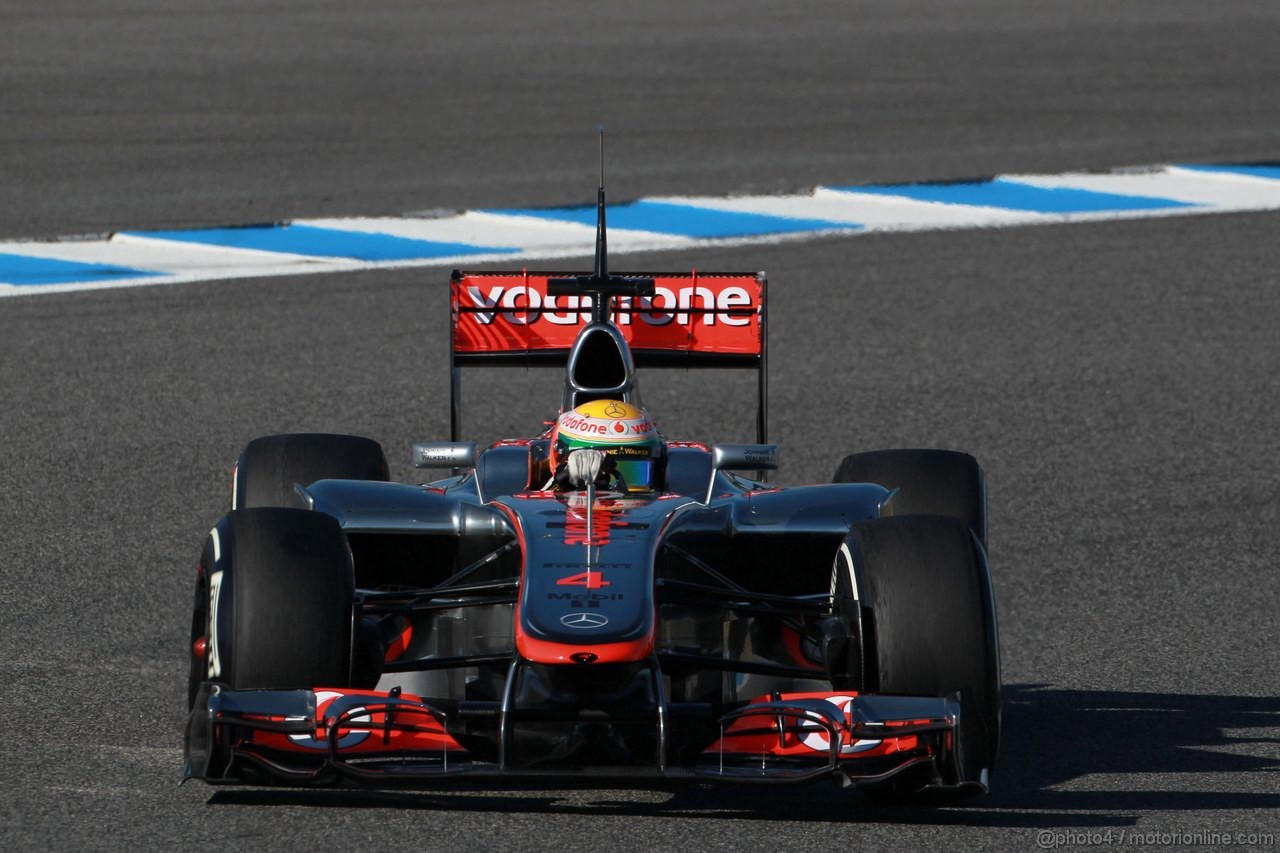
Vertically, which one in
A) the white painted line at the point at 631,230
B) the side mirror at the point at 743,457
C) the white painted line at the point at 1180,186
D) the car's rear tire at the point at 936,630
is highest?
the white painted line at the point at 1180,186

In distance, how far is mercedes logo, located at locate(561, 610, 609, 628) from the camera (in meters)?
5.53

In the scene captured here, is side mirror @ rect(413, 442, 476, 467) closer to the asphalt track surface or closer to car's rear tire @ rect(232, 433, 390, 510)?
car's rear tire @ rect(232, 433, 390, 510)

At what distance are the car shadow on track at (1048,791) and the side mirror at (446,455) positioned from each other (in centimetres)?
136

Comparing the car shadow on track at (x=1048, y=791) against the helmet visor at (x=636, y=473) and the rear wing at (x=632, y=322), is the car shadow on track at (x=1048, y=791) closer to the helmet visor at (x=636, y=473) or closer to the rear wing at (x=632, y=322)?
the helmet visor at (x=636, y=473)

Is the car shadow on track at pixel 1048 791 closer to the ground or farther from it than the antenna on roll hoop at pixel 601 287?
closer to the ground

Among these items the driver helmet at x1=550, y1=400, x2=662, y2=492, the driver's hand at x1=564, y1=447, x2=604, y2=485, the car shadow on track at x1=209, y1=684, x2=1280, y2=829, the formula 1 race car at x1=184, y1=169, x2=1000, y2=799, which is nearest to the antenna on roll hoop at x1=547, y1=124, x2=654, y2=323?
the formula 1 race car at x1=184, y1=169, x2=1000, y2=799

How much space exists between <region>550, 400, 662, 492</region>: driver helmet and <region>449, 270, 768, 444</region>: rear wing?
995mm

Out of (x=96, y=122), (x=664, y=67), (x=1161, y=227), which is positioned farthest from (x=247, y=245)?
(x=664, y=67)

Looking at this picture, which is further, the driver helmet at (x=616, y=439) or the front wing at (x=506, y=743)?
the driver helmet at (x=616, y=439)

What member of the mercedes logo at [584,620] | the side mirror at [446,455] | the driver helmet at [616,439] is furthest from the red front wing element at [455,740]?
the side mirror at [446,455]

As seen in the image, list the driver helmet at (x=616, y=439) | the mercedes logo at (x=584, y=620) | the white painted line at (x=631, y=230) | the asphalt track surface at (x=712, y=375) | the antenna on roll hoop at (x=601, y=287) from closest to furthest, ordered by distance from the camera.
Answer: the mercedes logo at (x=584, y=620) < the asphalt track surface at (x=712, y=375) < the driver helmet at (x=616, y=439) < the antenna on roll hoop at (x=601, y=287) < the white painted line at (x=631, y=230)

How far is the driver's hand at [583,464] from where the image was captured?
635 cm

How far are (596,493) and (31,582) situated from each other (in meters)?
2.39

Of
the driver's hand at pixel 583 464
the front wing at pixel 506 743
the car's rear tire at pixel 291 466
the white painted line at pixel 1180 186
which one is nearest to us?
the front wing at pixel 506 743
